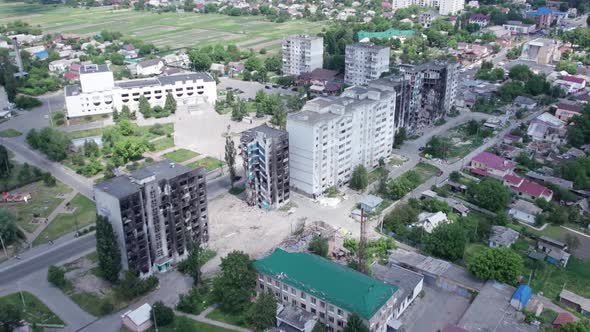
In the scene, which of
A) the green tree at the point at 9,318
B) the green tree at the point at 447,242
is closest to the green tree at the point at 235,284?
the green tree at the point at 9,318

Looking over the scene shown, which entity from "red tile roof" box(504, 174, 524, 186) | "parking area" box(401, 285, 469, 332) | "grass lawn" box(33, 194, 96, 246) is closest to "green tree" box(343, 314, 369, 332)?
"parking area" box(401, 285, 469, 332)

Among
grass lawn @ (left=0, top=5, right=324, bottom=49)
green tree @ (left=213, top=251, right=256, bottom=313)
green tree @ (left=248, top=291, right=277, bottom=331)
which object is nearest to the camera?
green tree @ (left=248, top=291, right=277, bottom=331)

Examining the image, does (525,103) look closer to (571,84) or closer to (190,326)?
(571,84)

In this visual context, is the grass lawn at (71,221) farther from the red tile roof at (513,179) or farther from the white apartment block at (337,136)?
the red tile roof at (513,179)

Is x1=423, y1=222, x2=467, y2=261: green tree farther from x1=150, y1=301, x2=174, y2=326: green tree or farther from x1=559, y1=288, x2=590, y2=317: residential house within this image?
x1=150, y1=301, x2=174, y2=326: green tree

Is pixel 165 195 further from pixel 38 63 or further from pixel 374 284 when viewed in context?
pixel 38 63

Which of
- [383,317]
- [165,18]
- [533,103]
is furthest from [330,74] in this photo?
[165,18]
